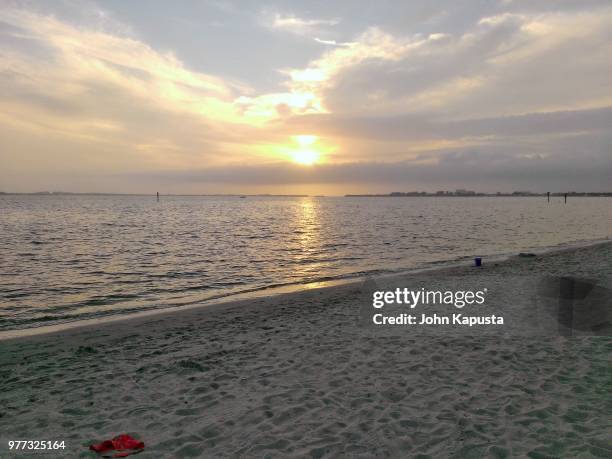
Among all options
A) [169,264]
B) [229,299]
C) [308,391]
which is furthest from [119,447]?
[169,264]

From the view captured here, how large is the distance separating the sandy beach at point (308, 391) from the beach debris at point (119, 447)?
19cm

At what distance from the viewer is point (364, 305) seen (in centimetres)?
1670

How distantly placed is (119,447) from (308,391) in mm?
3663

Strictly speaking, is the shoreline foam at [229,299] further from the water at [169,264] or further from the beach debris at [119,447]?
the beach debris at [119,447]

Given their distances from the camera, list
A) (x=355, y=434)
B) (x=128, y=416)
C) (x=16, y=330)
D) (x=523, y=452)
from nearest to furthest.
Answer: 1. (x=523, y=452)
2. (x=355, y=434)
3. (x=128, y=416)
4. (x=16, y=330)

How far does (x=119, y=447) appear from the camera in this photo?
6234 millimetres

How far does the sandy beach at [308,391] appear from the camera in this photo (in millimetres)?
6375

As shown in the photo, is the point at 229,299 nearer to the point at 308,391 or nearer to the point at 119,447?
the point at 308,391

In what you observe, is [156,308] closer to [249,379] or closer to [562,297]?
[249,379]

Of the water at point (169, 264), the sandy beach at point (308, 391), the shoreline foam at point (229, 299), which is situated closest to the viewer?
the sandy beach at point (308, 391)

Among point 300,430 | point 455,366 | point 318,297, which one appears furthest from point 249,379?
point 318,297

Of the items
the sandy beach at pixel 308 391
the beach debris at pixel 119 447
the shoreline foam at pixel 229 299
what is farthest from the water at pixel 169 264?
the beach debris at pixel 119 447

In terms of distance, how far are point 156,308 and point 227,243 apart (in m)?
26.3

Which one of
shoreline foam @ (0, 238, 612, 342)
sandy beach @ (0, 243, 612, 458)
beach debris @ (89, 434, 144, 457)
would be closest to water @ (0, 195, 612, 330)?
shoreline foam @ (0, 238, 612, 342)
